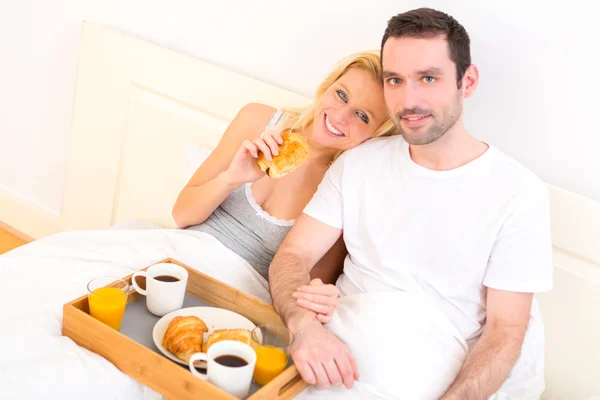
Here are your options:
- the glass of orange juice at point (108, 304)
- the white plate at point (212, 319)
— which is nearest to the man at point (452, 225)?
the white plate at point (212, 319)

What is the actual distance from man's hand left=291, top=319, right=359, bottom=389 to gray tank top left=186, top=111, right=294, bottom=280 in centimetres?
49

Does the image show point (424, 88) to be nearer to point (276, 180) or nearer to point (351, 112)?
point (351, 112)

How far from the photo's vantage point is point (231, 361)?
4.81 ft

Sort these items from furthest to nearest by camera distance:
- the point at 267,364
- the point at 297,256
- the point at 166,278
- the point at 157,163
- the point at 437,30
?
1. the point at 157,163
2. the point at 297,256
3. the point at 437,30
4. the point at 166,278
5. the point at 267,364

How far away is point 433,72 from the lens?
1.84 meters

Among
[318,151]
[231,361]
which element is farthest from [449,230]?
[231,361]

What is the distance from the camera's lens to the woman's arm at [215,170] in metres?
2.19

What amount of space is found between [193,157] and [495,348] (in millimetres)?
1219

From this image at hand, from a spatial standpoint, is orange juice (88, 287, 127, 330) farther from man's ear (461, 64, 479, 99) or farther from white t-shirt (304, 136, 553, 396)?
man's ear (461, 64, 479, 99)

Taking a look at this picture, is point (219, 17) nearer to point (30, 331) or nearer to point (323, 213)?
point (323, 213)

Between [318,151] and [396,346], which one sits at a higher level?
[318,151]

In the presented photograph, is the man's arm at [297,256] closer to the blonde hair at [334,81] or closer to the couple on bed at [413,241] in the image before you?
the couple on bed at [413,241]

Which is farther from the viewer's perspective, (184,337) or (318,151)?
(318,151)

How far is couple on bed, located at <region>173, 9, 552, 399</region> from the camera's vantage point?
5.66 feet
